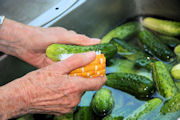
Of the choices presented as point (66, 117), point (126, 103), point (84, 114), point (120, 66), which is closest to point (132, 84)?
point (126, 103)

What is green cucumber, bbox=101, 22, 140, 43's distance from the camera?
217 cm

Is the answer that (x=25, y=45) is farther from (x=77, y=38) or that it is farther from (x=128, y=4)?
(x=128, y=4)

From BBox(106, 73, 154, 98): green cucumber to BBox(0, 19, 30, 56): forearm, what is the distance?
2.21ft

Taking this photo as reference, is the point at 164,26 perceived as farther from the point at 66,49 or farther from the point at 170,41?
the point at 66,49

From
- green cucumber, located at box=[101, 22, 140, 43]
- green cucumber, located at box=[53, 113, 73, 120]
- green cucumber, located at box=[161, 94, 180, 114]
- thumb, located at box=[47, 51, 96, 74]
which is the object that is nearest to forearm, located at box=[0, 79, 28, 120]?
thumb, located at box=[47, 51, 96, 74]

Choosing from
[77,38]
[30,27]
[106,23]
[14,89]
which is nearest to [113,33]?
[106,23]

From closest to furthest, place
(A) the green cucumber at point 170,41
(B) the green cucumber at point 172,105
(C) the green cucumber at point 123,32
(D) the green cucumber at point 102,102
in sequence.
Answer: (B) the green cucumber at point 172,105 < (D) the green cucumber at point 102,102 < (A) the green cucumber at point 170,41 < (C) the green cucumber at point 123,32

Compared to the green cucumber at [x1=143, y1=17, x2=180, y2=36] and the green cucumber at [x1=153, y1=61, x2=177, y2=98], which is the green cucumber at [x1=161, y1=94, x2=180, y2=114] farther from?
the green cucumber at [x1=143, y1=17, x2=180, y2=36]

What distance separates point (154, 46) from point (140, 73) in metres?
0.27

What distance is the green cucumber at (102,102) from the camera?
167 cm

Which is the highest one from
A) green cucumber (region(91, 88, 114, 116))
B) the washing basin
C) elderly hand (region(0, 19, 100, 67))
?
the washing basin

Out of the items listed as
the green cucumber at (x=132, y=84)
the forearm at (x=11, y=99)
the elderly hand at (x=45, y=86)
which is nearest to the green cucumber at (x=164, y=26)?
the green cucumber at (x=132, y=84)

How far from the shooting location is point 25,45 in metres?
1.83

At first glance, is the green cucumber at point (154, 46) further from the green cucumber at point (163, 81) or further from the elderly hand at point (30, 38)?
the elderly hand at point (30, 38)
